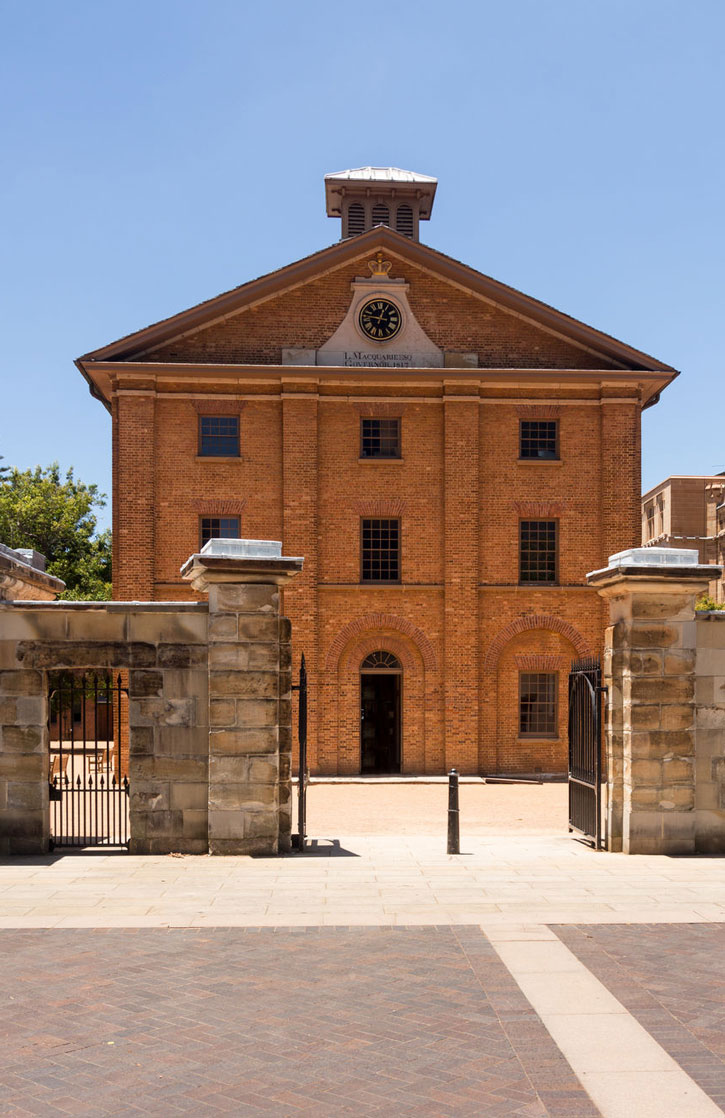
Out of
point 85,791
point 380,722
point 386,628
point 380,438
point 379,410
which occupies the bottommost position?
point 380,722

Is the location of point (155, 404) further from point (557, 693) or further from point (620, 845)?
point (620, 845)

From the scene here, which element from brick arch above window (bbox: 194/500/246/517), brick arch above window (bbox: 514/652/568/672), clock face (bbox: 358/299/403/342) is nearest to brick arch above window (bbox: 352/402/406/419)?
clock face (bbox: 358/299/403/342)

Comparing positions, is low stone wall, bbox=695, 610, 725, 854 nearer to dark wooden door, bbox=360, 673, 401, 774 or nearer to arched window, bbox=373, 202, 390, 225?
dark wooden door, bbox=360, 673, 401, 774

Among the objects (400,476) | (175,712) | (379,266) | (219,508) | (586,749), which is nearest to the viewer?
(175,712)

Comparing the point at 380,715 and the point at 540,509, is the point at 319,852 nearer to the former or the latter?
the point at 380,715

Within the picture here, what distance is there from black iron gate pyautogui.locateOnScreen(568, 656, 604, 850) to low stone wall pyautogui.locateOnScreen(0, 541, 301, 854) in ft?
12.1

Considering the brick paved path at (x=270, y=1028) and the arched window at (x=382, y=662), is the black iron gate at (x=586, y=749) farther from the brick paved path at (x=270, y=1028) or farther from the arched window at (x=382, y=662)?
the arched window at (x=382, y=662)

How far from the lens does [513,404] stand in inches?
1013

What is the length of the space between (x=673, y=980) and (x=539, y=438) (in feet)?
65.6

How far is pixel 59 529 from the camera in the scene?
4212 centimetres

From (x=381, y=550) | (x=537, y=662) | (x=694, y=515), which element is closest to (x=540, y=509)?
(x=537, y=662)

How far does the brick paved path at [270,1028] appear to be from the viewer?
5148 millimetres

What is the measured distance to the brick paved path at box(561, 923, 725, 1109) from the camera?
5.70 meters

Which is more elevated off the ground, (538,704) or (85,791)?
(85,791)
